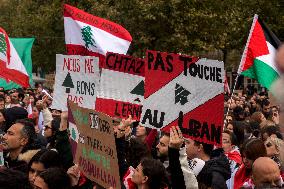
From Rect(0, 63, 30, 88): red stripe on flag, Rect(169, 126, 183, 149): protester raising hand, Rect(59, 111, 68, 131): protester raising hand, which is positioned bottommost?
Rect(0, 63, 30, 88): red stripe on flag

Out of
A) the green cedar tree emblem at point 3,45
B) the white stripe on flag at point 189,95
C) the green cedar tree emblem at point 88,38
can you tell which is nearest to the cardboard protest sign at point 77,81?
the white stripe on flag at point 189,95

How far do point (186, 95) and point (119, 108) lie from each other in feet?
6.54

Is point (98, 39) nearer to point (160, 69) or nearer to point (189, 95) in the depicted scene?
point (160, 69)

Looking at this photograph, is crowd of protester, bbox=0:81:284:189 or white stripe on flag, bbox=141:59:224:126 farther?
white stripe on flag, bbox=141:59:224:126

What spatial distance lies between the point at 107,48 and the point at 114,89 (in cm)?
238

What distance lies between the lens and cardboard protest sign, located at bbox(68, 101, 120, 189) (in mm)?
5145

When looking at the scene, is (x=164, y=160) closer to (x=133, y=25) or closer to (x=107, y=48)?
(x=107, y=48)

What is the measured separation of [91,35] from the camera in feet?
33.9

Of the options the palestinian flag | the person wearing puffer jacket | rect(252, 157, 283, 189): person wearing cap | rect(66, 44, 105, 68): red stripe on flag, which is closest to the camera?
rect(252, 157, 283, 189): person wearing cap

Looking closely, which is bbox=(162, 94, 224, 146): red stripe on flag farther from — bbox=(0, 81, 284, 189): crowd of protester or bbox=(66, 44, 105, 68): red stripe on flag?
bbox=(66, 44, 105, 68): red stripe on flag

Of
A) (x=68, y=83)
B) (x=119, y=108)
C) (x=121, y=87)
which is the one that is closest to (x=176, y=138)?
(x=119, y=108)

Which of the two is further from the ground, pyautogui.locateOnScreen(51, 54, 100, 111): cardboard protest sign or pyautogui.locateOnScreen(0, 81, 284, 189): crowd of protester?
pyautogui.locateOnScreen(51, 54, 100, 111): cardboard protest sign

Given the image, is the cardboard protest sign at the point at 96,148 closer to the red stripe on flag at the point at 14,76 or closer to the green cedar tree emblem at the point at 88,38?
the green cedar tree emblem at the point at 88,38

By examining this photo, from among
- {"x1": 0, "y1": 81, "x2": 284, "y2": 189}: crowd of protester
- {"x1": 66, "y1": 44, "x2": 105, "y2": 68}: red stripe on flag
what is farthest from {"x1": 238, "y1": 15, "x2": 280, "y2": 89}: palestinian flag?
{"x1": 66, "y1": 44, "x2": 105, "y2": 68}: red stripe on flag
